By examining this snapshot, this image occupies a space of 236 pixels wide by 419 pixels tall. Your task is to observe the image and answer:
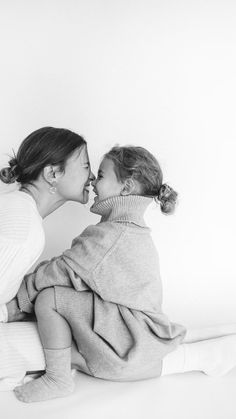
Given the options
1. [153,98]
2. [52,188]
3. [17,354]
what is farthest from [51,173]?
[153,98]

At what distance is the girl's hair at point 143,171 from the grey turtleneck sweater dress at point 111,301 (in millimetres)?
196

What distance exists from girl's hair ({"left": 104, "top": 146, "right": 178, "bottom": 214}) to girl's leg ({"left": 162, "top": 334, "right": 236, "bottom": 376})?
0.49 meters

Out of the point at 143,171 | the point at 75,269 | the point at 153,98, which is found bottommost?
the point at 75,269

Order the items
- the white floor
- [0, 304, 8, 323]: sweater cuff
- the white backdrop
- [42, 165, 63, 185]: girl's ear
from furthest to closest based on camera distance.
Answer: the white backdrop < [42, 165, 63, 185]: girl's ear < [0, 304, 8, 323]: sweater cuff < the white floor

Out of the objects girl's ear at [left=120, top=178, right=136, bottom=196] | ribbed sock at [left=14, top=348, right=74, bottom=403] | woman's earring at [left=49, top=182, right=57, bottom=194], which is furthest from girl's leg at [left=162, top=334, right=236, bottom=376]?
woman's earring at [left=49, top=182, right=57, bottom=194]

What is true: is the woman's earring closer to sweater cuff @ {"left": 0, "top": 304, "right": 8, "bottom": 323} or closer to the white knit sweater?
the white knit sweater

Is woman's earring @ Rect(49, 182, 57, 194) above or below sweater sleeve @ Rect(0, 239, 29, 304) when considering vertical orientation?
above

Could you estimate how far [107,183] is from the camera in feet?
6.00

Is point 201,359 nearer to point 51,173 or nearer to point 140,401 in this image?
point 140,401

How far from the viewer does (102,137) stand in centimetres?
227

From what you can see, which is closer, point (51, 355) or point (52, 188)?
point (51, 355)

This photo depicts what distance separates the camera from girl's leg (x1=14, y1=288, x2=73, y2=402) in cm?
148

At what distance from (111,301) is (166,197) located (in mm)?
440

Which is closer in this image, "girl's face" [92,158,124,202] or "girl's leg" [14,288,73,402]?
"girl's leg" [14,288,73,402]
